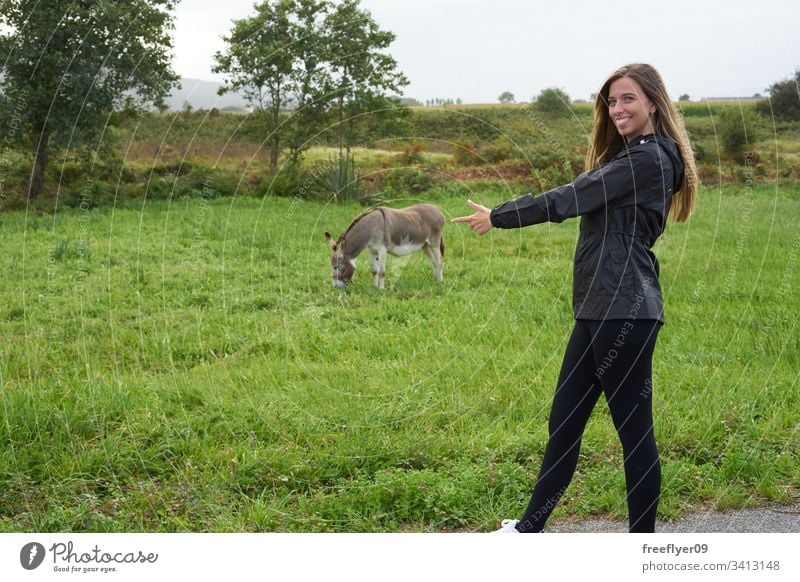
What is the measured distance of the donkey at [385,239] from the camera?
9227 mm

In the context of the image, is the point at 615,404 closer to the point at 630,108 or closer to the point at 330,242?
the point at 630,108

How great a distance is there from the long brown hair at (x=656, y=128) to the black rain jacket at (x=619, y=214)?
10 centimetres

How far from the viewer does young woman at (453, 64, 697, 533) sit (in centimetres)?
384

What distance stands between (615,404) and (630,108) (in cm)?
145

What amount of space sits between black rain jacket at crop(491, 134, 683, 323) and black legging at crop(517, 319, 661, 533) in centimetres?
12

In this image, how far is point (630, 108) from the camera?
4008mm

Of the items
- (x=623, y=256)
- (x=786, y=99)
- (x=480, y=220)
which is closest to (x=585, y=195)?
(x=623, y=256)

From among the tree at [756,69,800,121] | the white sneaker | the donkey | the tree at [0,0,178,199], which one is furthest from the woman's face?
the tree at [756,69,800,121]

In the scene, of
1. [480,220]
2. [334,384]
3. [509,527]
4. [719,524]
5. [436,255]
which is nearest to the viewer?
[480,220]

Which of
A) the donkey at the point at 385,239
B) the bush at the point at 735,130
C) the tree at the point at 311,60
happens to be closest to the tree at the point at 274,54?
the tree at the point at 311,60

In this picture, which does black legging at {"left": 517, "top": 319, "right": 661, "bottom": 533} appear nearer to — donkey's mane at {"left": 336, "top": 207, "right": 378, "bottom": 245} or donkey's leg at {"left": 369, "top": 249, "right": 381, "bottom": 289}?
donkey's mane at {"left": 336, "top": 207, "right": 378, "bottom": 245}

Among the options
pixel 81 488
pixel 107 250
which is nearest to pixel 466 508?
pixel 81 488

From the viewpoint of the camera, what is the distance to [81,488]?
507 centimetres
